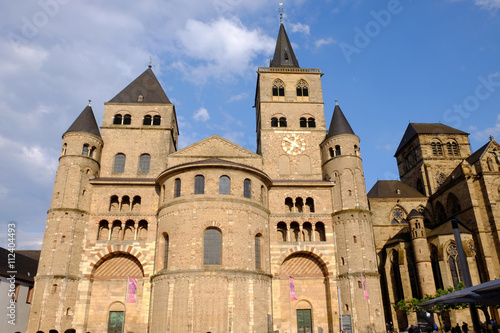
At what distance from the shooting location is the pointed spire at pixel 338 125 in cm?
3623

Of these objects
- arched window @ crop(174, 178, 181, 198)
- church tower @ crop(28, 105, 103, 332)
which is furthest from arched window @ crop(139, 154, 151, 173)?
arched window @ crop(174, 178, 181, 198)

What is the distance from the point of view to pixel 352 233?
31.4 metres

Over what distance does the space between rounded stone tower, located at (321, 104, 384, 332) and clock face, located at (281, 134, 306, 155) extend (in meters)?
2.15

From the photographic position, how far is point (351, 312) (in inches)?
1142

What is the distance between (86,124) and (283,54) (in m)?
24.7

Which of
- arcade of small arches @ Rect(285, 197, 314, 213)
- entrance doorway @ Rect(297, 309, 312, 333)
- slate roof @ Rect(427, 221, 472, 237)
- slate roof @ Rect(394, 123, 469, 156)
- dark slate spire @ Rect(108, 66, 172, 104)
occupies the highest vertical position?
slate roof @ Rect(394, 123, 469, 156)

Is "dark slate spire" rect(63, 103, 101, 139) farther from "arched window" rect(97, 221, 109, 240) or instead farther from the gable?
"arched window" rect(97, 221, 109, 240)

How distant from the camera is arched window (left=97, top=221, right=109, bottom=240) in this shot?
31641 millimetres

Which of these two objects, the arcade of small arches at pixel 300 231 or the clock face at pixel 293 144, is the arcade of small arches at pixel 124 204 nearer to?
the arcade of small arches at pixel 300 231

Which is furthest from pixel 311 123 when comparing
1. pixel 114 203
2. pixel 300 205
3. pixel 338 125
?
pixel 114 203

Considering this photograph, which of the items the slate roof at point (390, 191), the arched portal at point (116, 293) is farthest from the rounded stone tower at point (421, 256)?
the arched portal at point (116, 293)

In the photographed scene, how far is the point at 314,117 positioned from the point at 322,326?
20.6 m

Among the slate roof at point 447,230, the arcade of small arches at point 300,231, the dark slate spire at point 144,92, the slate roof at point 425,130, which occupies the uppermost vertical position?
the slate roof at point 425,130

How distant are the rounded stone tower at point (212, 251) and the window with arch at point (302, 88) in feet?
47.1
